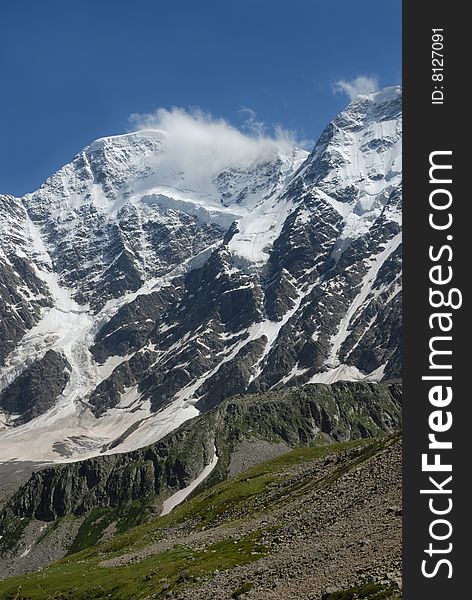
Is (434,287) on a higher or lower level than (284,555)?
higher

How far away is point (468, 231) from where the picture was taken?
22.7 m

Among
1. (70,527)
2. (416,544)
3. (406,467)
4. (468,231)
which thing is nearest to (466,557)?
(416,544)

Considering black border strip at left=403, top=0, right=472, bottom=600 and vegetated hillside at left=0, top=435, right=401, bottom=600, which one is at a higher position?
black border strip at left=403, top=0, right=472, bottom=600

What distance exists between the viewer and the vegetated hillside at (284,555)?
113 ft

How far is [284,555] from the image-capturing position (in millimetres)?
44719

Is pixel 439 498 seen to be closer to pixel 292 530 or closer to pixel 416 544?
pixel 416 544

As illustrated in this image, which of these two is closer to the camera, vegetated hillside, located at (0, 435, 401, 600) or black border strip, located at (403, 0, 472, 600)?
black border strip, located at (403, 0, 472, 600)

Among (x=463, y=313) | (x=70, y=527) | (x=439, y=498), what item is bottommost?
(x=70, y=527)

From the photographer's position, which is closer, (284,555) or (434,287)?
(434,287)

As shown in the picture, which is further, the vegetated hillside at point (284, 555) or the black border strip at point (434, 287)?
the vegetated hillside at point (284, 555)

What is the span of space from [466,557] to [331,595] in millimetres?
11692

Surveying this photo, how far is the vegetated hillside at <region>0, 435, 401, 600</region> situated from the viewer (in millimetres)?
34531

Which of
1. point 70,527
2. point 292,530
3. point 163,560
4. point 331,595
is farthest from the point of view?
point 70,527

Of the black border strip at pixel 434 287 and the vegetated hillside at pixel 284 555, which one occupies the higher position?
the black border strip at pixel 434 287
